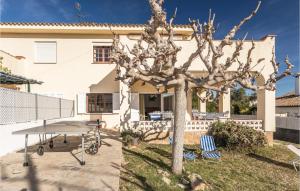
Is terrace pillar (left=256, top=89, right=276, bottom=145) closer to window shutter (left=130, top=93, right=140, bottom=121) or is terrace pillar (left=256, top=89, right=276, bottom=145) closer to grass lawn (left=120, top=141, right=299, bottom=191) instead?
grass lawn (left=120, top=141, right=299, bottom=191)

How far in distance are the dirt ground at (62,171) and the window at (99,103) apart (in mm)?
7283

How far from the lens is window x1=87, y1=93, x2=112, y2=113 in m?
18.3

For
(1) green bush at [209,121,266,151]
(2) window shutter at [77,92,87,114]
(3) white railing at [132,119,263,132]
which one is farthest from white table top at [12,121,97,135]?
(2) window shutter at [77,92,87,114]

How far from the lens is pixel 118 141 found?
12.9 meters

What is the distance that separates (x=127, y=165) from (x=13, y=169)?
3.75 m

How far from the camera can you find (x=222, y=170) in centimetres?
995

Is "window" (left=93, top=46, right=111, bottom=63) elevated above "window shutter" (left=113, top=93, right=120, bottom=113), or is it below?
above

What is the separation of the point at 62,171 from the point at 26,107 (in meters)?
4.68

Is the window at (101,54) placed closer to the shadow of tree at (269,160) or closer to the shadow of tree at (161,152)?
the shadow of tree at (161,152)

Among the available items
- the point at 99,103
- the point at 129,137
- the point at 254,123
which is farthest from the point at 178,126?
the point at 99,103

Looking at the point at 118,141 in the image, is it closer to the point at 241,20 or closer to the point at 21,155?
the point at 21,155

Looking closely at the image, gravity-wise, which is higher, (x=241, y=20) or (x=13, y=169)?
(x=241, y=20)

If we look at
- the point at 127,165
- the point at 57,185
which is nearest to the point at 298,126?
the point at 127,165

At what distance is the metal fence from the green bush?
9.28 meters
